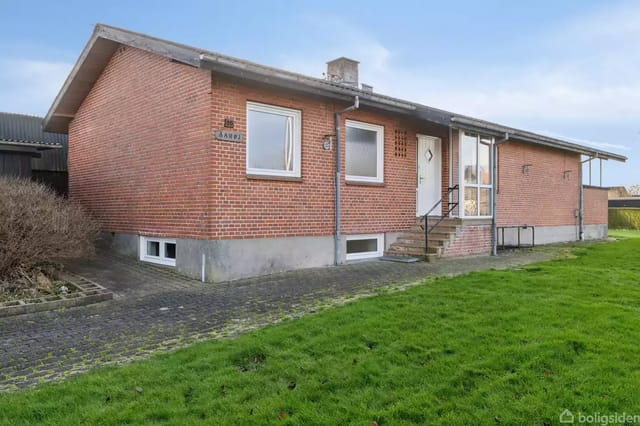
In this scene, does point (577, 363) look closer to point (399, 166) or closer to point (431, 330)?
point (431, 330)

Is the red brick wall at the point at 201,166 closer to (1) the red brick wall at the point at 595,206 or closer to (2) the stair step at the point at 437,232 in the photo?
(2) the stair step at the point at 437,232

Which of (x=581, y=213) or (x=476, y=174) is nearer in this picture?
(x=476, y=174)

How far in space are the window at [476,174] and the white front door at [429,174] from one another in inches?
37.0

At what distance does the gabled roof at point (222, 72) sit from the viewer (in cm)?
785

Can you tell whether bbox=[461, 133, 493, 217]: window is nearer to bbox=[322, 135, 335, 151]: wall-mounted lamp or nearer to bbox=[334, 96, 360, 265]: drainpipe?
bbox=[334, 96, 360, 265]: drainpipe

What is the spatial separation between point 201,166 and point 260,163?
114 centimetres

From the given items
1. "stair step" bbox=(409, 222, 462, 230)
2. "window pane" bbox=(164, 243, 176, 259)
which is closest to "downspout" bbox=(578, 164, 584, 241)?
"stair step" bbox=(409, 222, 462, 230)

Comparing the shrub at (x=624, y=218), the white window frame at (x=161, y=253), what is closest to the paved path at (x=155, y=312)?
the white window frame at (x=161, y=253)

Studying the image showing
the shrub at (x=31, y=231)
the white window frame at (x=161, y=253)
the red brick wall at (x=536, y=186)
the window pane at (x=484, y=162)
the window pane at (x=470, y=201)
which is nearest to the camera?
the shrub at (x=31, y=231)

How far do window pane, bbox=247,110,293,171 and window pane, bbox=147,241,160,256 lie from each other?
3107mm

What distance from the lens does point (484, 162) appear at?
12.6 m

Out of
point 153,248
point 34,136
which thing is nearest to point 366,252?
point 153,248

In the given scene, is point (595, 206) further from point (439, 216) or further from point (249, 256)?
point (249, 256)

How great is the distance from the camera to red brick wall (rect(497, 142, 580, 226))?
46.9ft
